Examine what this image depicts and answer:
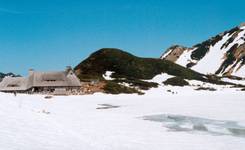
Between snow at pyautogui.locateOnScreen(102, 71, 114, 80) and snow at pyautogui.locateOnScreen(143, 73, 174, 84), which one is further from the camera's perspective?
snow at pyautogui.locateOnScreen(143, 73, 174, 84)

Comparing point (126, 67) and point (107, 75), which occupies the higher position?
point (126, 67)

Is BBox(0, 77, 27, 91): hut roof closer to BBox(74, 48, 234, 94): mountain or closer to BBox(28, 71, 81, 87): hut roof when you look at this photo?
BBox(28, 71, 81, 87): hut roof

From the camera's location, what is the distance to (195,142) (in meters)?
18.3

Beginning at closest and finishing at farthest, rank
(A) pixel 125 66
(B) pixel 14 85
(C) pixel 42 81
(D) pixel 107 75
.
→ 1. (C) pixel 42 81
2. (B) pixel 14 85
3. (D) pixel 107 75
4. (A) pixel 125 66

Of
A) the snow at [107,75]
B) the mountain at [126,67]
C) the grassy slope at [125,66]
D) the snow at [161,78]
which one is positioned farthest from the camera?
the grassy slope at [125,66]

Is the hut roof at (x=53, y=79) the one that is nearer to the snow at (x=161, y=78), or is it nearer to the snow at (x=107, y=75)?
the snow at (x=107, y=75)

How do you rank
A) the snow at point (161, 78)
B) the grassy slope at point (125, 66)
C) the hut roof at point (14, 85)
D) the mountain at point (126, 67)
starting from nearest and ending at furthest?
the hut roof at point (14, 85) → the snow at point (161, 78) → the mountain at point (126, 67) → the grassy slope at point (125, 66)

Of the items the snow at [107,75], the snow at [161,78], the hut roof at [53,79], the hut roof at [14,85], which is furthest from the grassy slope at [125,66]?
the hut roof at [14,85]

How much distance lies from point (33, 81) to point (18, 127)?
91.1 metres

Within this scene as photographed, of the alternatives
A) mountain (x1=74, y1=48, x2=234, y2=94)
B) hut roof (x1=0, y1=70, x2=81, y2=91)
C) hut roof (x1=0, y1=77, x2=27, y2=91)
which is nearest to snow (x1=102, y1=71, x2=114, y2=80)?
mountain (x1=74, y1=48, x2=234, y2=94)

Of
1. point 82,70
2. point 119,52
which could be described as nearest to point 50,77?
point 82,70

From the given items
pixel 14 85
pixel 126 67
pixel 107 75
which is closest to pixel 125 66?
pixel 126 67

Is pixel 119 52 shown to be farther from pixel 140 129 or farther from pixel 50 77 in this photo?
pixel 140 129

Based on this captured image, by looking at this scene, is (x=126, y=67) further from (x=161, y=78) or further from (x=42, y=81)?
(x=42, y=81)
